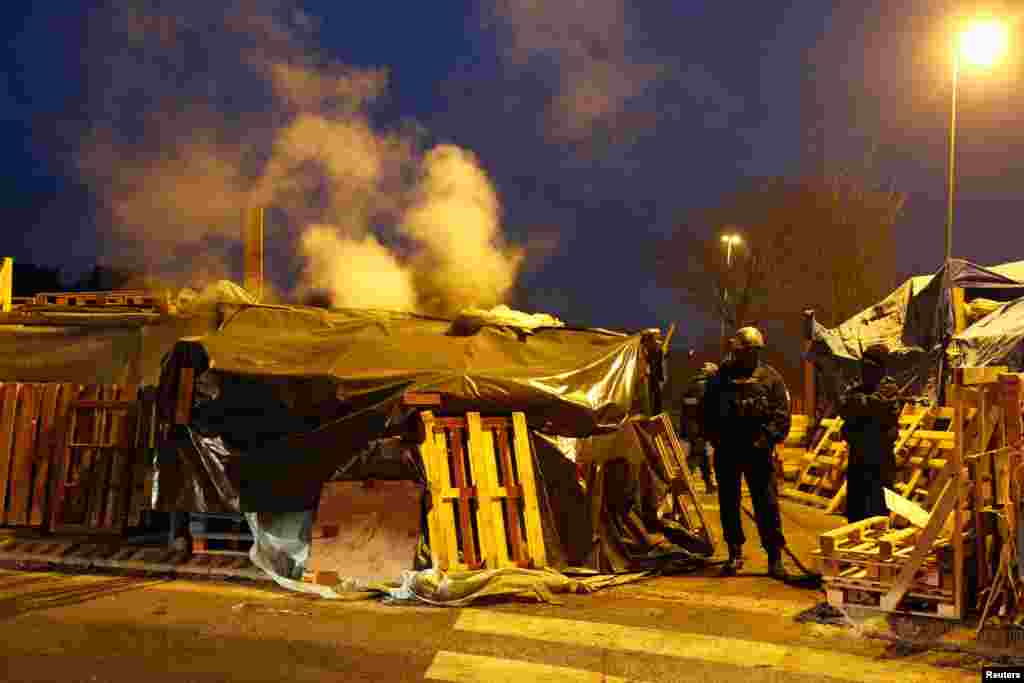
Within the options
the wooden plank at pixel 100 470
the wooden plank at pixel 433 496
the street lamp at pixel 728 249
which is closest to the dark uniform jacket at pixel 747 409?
the wooden plank at pixel 433 496

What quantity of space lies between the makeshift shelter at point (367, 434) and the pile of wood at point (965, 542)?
2076 mm

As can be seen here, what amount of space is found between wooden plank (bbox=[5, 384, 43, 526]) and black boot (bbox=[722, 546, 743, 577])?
7.13 metres

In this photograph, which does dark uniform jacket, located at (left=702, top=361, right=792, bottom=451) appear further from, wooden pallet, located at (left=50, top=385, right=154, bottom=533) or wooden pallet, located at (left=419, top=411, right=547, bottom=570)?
wooden pallet, located at (left=50, top=385, right=154, bottom=533)

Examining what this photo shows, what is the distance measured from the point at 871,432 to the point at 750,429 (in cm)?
140

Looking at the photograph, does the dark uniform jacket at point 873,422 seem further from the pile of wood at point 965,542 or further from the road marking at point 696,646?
the road marking at point 696,646

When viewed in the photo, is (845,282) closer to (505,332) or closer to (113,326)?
(505,332)

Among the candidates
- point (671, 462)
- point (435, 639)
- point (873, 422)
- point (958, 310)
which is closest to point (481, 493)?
point (435, 639)

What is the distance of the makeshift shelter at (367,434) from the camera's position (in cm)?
817

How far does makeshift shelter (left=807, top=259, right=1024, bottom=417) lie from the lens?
541 inches

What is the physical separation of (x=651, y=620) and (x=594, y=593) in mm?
939

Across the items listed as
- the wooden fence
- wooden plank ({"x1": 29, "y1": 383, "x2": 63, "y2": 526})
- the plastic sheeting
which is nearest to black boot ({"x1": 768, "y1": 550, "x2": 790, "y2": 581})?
the plastic sheeting

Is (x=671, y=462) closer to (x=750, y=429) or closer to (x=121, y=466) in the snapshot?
(x=750, y=429)

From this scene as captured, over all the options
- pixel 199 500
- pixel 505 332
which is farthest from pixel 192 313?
pixel 505 332

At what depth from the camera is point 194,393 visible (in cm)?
859
